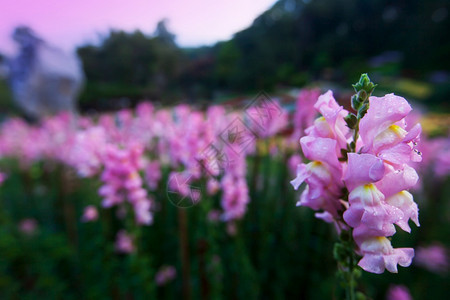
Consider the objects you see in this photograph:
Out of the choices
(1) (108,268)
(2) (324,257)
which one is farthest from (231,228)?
(1) (108,268)

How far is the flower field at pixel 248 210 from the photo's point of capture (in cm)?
32

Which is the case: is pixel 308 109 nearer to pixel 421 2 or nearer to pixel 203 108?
pixel 203 108

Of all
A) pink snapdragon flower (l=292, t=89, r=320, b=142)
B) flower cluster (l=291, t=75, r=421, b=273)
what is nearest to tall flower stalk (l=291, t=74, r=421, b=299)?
flower cluster (l=291, t=75, r=421, b=273)

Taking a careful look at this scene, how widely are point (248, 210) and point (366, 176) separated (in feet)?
4.46

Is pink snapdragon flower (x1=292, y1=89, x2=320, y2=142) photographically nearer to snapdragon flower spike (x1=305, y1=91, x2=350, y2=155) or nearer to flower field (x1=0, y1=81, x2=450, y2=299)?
flower field (x1=0, y1=81, x2=450, y2=299)

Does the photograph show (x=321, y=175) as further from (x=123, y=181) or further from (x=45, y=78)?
(x=45, y=78)

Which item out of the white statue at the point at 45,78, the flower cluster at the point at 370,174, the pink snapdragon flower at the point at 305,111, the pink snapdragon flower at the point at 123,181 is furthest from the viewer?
the white statue at the point at 45,78

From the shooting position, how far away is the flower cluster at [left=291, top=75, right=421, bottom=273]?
0.98 feet

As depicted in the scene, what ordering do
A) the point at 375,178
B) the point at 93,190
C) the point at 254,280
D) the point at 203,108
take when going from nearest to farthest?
the point at 375,178 → the point at 254,280 → the point at 203,108 → the point at 93,190

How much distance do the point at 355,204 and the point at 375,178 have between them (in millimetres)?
34

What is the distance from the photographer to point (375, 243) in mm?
310

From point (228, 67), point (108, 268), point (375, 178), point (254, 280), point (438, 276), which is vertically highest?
point (228, 67)

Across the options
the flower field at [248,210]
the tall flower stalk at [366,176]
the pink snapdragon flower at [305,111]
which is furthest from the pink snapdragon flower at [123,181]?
the tall flower stalk at [366,176]

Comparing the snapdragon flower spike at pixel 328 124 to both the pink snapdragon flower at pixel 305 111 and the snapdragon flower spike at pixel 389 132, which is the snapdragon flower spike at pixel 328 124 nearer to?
the snapdragon flower spike at pixel 389 132
